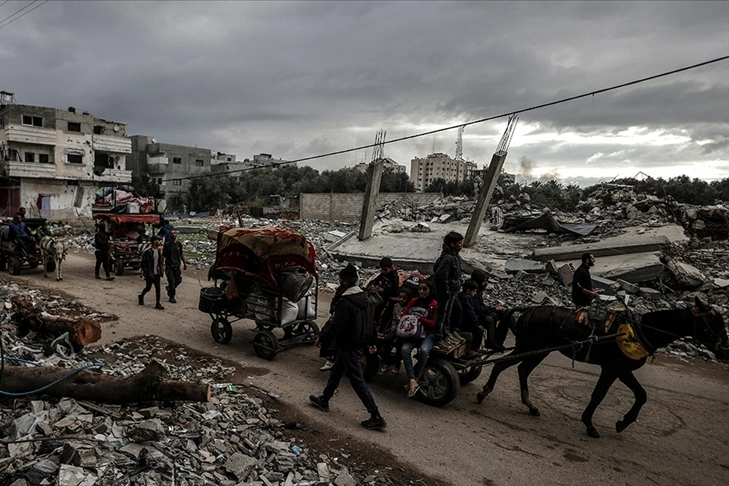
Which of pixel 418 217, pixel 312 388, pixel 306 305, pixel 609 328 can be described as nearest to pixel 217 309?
pixel 306 305

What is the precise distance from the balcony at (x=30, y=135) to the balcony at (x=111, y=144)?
3.30 metres

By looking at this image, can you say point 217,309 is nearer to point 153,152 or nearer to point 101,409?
point 101,409

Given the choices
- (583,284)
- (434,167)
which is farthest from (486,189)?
(434,167)

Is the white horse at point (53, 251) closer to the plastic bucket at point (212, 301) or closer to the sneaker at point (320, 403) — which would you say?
the plastic bucket at point (212, 301)

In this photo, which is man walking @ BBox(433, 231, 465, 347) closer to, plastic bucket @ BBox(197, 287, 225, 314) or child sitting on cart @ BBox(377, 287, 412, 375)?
child sitting on cart @ BBox(377, 287, 412, 375)

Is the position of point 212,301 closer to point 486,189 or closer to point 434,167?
point 486,189

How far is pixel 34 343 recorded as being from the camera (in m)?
6.84

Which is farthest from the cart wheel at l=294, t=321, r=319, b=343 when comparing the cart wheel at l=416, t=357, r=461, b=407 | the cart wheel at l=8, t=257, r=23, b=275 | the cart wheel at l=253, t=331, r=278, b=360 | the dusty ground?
the cart wheel at l=8, t=257, r=23, b=275

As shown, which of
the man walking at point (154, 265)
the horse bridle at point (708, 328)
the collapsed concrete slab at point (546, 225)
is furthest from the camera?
the collapsed concrete slab at point (546, 225)

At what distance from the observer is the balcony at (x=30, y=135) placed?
35.2 m

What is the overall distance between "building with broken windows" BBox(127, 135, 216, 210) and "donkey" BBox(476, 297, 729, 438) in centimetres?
5282

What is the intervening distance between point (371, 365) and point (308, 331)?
6.97ft

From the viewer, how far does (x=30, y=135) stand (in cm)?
3609

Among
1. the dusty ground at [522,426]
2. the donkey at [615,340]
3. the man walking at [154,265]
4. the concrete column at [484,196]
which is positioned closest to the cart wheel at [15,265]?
the man walking at [154,265]
